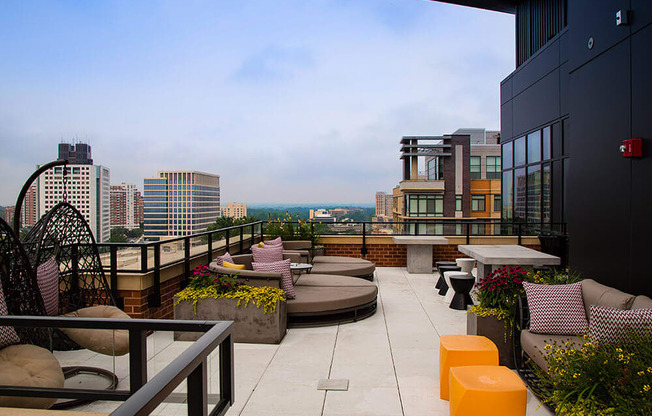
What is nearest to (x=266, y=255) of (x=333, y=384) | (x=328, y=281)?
(x=328, y=281)

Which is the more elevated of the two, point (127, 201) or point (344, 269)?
point (127, 201)

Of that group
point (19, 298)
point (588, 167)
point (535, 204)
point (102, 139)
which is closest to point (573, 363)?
point (588, 167)

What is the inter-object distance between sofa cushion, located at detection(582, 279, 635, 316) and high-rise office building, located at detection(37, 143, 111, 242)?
220 inches

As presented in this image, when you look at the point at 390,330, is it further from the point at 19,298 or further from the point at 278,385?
the point at 19,298

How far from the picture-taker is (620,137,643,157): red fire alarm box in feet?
13.4

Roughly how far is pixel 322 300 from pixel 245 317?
113cm

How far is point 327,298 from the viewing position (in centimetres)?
595

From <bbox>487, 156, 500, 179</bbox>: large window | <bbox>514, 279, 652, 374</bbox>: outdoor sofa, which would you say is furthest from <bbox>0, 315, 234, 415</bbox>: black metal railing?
<bbox>487, 156, 500, 179</bbox>: large window

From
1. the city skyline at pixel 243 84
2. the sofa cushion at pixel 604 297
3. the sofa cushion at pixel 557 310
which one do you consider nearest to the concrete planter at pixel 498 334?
the sofa cushion at pixel 557 310

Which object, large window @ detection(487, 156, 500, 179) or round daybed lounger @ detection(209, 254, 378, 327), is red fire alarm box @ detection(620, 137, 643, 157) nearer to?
round daybed lounger @ detection(209, 254, 378, 327)

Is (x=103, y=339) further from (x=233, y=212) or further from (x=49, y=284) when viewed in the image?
(x=233, y=212)

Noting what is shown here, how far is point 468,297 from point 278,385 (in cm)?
416

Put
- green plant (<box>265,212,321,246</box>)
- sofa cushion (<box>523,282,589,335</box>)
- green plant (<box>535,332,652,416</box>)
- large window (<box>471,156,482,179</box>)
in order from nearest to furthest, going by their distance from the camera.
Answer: green plant (<box>535,332,652,416</box>)
sofa cushion (<box>523,282,589,335</box>)
green plant (<box>265,212,321,246</box>)
large window (<box>471,156,482,179</box>)

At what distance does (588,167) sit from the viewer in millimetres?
5098
